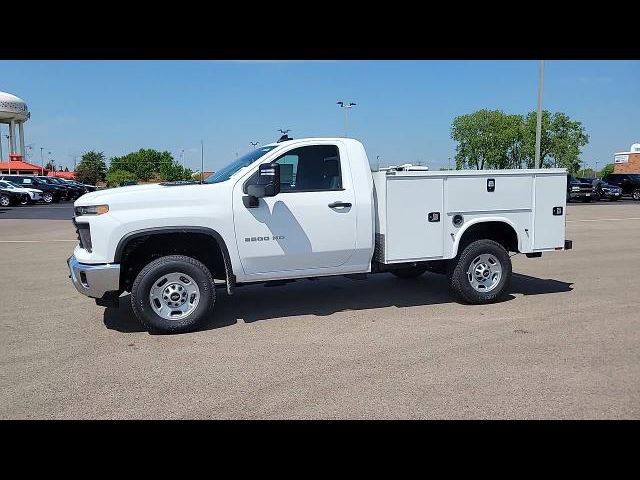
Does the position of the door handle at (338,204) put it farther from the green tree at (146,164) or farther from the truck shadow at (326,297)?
the green tree at (146,164)

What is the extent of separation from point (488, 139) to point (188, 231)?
90.7 m

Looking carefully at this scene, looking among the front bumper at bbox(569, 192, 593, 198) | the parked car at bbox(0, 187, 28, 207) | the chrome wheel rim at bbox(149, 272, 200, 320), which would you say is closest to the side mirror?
the chrome wheel rim at bbox(149, 272, 200, 320)

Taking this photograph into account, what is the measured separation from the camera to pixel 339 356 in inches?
207

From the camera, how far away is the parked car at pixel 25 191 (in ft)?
115

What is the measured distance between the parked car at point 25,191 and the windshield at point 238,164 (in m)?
32.9

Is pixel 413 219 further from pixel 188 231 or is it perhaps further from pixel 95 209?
pixel 95 209

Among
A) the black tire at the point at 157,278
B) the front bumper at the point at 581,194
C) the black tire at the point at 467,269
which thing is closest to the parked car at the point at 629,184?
the front bumper at the point at 581,194

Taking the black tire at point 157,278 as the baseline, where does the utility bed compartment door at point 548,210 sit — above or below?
above

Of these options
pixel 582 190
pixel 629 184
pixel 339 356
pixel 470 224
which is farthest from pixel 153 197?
pixel 629 184

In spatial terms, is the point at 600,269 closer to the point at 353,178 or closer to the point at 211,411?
the point at 353,178

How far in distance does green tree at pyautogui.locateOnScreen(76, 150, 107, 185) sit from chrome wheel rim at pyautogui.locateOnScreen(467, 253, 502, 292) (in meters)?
87.1
